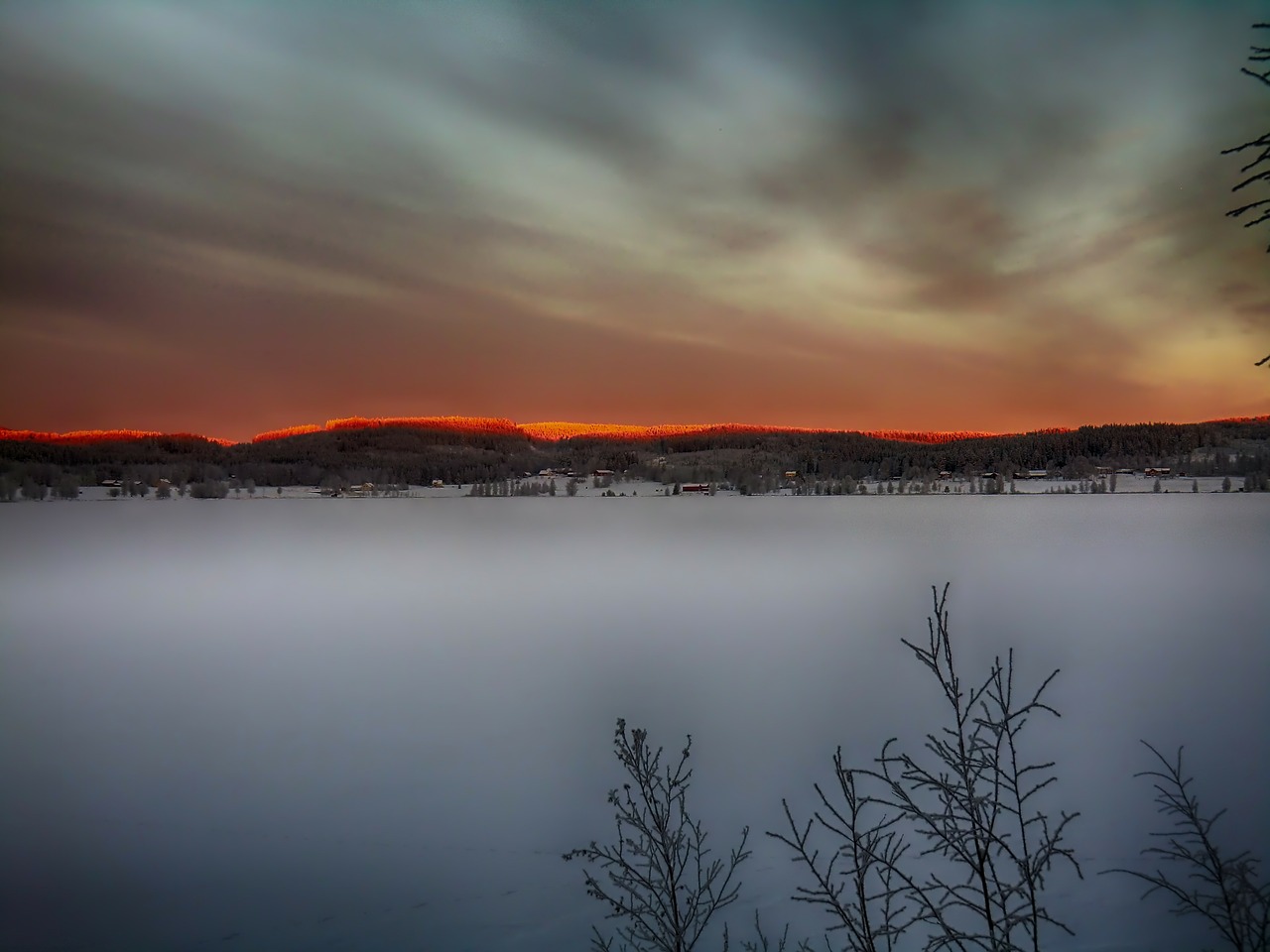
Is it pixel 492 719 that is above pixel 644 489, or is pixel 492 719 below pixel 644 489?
below

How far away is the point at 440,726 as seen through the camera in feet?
19.7

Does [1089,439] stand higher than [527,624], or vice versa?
[1089,439]

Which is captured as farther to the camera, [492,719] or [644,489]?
[644,489]

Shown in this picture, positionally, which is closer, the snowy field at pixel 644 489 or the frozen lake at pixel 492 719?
the frozen lake at pixel 492 719

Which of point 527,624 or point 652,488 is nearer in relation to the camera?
point 527,624

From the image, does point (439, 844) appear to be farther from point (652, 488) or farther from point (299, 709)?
point (652, 488)

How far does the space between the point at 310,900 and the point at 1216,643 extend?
28.4 feet

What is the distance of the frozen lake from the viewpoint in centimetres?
350

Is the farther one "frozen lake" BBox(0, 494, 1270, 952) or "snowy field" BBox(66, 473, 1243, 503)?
"snowy field" BBox(66, 473, 1243, 503)

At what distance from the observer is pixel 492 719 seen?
20.6ft

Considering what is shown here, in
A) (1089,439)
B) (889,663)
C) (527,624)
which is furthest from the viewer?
(1089,439)

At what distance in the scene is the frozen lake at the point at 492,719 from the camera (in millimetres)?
3498

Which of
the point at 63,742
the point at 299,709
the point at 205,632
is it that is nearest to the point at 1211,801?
the point at 299,709

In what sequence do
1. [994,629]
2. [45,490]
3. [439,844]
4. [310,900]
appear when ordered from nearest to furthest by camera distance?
[310,900] < [439,844] < [994,629] < [45,490]
